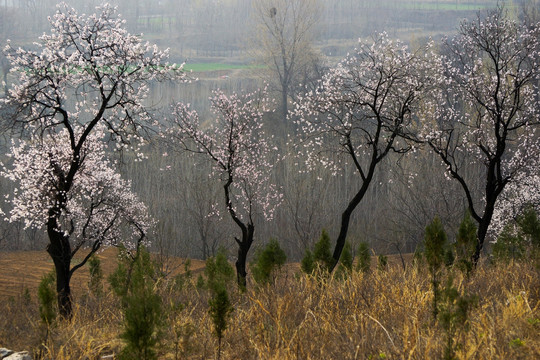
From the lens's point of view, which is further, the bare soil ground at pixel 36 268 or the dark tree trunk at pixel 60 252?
the bare soil ground at pixel 36 268

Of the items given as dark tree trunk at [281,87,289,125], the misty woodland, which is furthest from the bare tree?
the misty woodland

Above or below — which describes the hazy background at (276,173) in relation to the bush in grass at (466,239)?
above

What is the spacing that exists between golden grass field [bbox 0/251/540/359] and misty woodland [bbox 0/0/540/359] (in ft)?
0.10

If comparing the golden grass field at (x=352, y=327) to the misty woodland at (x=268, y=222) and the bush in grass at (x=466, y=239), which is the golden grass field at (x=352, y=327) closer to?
the misty woodland at (x=268, y=222)

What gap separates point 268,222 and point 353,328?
1981cm

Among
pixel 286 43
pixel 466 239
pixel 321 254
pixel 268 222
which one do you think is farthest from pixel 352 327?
pixel 286 43

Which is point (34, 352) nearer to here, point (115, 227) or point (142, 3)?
point (115, 227)

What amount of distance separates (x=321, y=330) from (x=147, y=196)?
2170cm

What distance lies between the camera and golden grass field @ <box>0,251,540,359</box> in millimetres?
4332

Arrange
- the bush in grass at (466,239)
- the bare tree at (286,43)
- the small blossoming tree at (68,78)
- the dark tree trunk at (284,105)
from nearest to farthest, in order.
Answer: the bush in grass at (466,239) < the small blossoming tree at (68,78) < the dark tree trunk at (284,105) < the bare tree at (286,43)

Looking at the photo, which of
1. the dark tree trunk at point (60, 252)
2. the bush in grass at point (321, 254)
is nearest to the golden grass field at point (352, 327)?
the bush in grass at point (321, 254)

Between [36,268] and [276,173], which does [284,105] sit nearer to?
[276,173]

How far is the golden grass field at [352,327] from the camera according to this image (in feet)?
14.2

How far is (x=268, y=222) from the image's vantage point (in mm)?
24859
